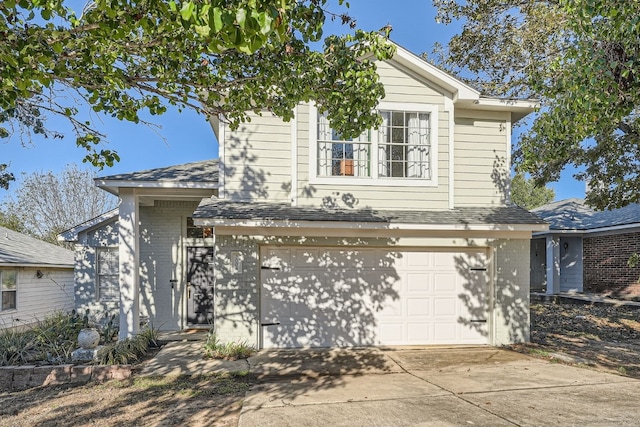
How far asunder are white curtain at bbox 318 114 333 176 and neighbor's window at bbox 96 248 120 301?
647 centimetres

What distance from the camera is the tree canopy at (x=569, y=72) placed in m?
5.48

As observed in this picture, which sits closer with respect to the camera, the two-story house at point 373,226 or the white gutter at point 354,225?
the white gutter at point 354,225

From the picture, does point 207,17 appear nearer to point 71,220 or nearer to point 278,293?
point 278,293

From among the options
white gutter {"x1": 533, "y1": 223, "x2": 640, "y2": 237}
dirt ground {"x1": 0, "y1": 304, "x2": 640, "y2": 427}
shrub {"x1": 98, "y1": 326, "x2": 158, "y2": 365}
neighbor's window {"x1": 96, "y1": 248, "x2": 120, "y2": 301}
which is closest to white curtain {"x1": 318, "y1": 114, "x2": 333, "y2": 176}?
dirt ground {"x1": 0, "y1": 304, "x2": 640, "y2": 427}

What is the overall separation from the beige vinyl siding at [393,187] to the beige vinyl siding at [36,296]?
9.68m

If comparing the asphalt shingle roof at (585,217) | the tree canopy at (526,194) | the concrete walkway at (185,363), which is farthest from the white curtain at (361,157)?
the tree canopy at (526,194)

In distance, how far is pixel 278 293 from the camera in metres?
8.39

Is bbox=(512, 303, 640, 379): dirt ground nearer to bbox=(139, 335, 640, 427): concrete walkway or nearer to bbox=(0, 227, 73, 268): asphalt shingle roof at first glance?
bbox=(139, 335, 640, 427): concrete walkway

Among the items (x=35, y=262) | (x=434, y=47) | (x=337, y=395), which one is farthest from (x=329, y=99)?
(x=35, y=262)

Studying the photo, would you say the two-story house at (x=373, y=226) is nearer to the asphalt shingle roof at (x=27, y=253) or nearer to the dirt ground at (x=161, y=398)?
the dirt ground at (x=161, y=398)

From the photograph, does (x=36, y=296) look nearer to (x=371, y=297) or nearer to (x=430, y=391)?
(x=371, y=297)

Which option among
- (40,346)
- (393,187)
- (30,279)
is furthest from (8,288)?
(393,187)

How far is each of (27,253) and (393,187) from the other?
13907mm

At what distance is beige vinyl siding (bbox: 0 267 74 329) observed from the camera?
13743mm
